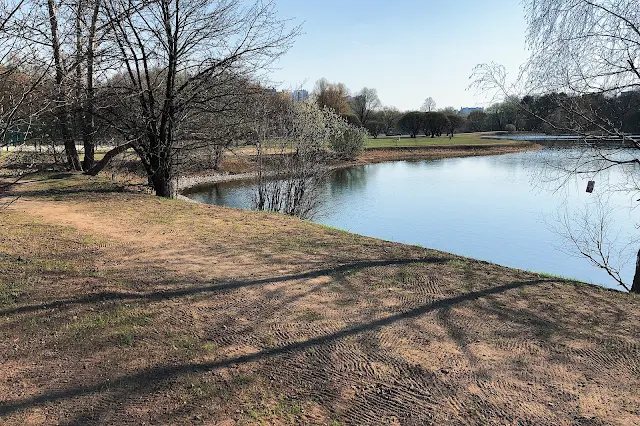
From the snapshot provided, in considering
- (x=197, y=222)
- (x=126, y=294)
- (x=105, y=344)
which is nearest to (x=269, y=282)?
(x=126, y=294)

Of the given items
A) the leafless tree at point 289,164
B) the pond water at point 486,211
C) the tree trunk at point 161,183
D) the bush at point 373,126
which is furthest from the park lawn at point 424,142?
the tree trunk at point 161,183

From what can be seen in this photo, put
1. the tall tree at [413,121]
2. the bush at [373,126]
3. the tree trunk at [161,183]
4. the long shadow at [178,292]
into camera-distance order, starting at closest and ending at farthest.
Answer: the long shadow at [178,292] → the tree trunk at [161,183] → the bush at [373,126] → the tall tree at [413,121]

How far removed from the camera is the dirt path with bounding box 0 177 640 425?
2.80 meters

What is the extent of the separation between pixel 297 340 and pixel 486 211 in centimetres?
1509

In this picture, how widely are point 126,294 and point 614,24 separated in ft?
22.3

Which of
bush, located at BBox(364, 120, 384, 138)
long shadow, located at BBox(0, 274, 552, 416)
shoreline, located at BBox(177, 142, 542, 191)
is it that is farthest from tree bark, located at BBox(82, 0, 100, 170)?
bush, located at BBox(364, 120, 384, 138)

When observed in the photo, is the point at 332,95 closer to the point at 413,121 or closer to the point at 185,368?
the point at 413,121

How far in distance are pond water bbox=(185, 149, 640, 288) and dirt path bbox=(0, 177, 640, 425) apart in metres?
3.59

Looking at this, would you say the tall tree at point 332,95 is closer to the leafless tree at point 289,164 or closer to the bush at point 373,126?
the bush at point 373,126

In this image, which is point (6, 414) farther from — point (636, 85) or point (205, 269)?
point (636, 85)

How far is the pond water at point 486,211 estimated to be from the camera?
11008mm

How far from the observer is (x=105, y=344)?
3.45 metres

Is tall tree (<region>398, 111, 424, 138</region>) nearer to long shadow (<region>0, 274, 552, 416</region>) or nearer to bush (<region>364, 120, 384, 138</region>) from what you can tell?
bush (<region>364, 120, 384, 138</region>)

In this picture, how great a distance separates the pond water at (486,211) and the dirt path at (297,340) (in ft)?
11.8
